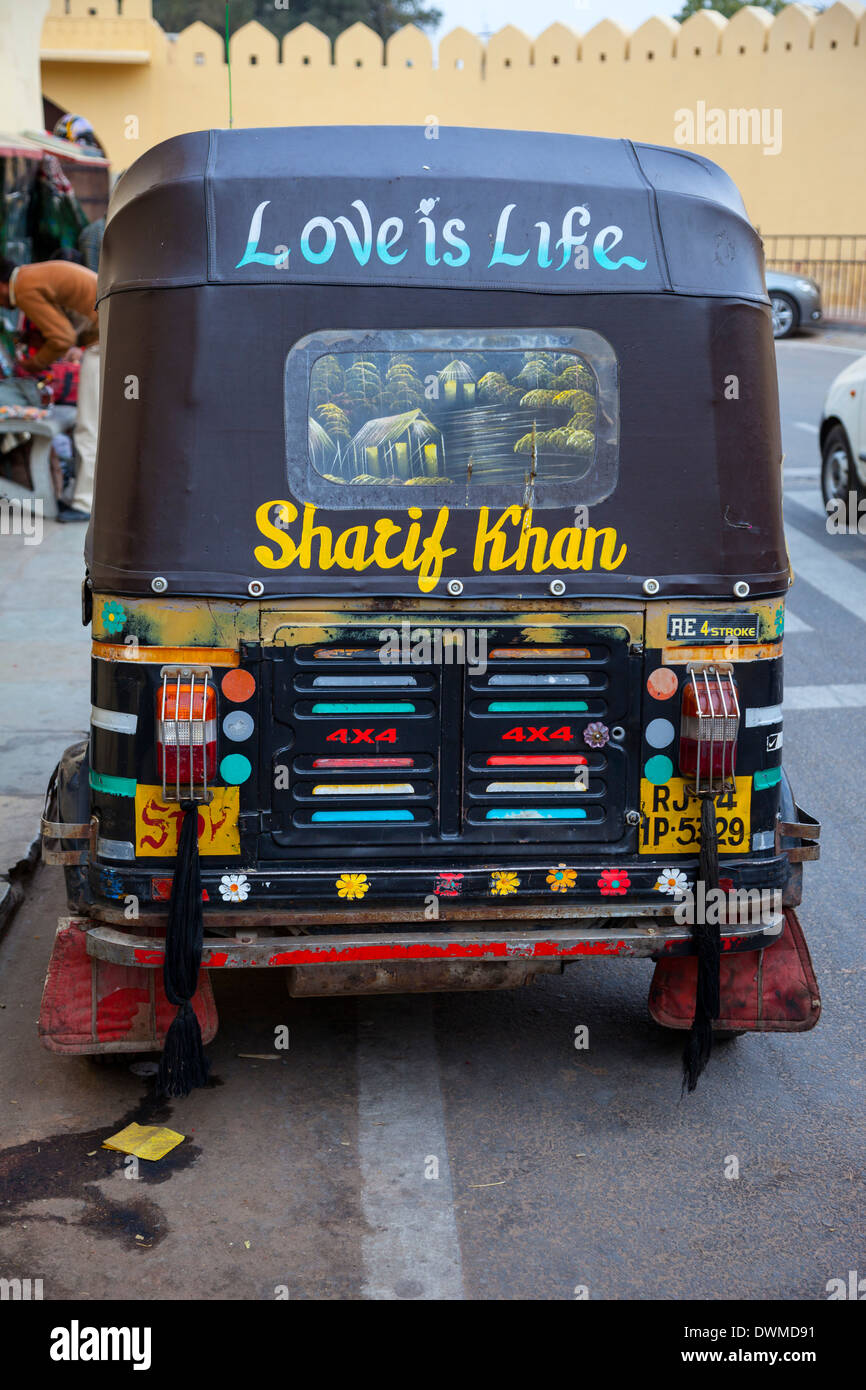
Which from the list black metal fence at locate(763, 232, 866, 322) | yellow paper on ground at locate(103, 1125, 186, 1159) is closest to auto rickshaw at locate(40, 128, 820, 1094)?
yellow paper on ground at locate(103, 1125, 186, 1159)

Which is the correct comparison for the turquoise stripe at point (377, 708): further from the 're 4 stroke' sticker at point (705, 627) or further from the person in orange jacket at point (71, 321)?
the person in orange jacket at point (71, 321)

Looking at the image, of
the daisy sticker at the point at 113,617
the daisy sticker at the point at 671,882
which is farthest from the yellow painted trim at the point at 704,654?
the daisy sticker at the point at 113,617

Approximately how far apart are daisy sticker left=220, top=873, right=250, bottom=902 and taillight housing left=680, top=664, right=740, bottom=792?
1.32 m

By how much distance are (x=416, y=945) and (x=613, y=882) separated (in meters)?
0.61

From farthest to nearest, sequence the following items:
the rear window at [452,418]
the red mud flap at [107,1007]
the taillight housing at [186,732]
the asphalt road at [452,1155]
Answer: the red mud flap at [107,1007], the rear window at [452,418], the taillight housing at [186,732], the asphalt road at [452,1155]

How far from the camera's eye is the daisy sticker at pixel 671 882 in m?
4.28

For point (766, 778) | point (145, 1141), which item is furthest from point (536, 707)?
point (145, 1141)

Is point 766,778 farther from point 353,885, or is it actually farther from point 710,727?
point 353,885

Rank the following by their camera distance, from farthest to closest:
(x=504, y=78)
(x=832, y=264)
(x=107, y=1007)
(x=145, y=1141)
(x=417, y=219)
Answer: (x=504, y=78) < (x=832, y=264) < (x=107, y=1007) < (x=145, y=1141) < (x=417, y=219)

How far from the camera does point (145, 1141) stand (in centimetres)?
428

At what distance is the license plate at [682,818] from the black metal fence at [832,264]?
25.2m

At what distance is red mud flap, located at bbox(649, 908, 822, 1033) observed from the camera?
179 inches

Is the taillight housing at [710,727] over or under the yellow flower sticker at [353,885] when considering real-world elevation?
over


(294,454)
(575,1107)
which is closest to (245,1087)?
(575,1107)
